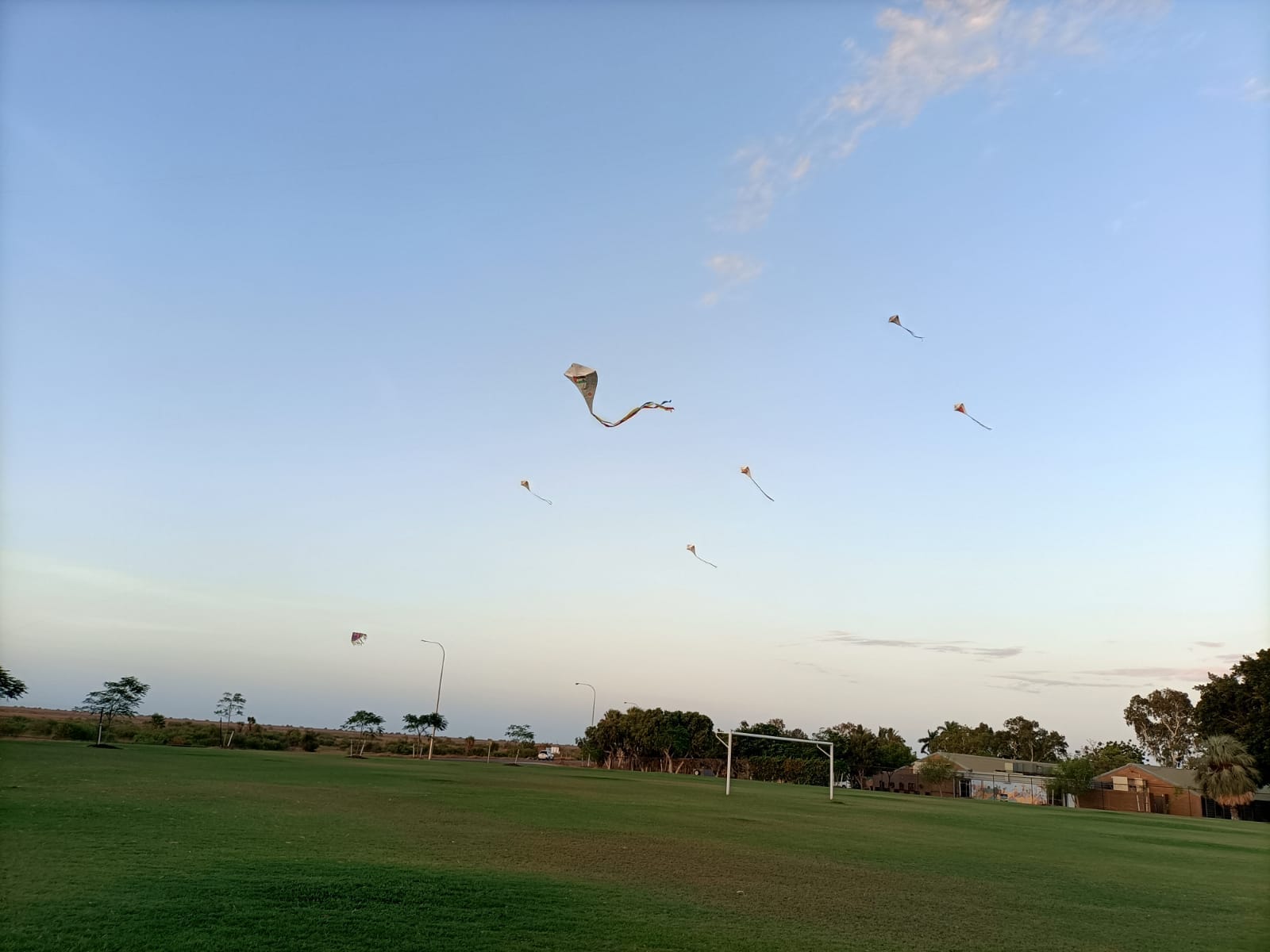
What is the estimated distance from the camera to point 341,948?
785 centimetres

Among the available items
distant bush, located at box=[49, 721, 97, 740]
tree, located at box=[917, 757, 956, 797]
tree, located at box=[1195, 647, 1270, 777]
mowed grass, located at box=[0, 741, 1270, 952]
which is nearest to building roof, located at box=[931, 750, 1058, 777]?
tree, located at box=[917, 757, 956, 797]

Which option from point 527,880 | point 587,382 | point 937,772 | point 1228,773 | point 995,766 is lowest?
point 937,772

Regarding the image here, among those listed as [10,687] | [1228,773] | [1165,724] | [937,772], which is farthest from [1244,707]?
[10,687]

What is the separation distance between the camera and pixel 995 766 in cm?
8775

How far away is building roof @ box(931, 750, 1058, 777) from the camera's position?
83.8 meters

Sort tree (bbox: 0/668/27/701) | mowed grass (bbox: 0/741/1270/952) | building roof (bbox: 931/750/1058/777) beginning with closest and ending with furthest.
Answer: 1. mowed grass (bbox: 0/741/1270/952)
2. tree (bbox: 0/668/27/701)
3. building roof (bbox: 931/750/1058/777)

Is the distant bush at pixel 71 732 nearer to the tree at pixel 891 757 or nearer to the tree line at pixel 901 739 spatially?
the tree line at pixel 901 739

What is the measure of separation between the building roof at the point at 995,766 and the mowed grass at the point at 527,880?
63.3 meters

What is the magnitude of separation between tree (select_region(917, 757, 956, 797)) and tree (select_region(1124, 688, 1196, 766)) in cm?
4834

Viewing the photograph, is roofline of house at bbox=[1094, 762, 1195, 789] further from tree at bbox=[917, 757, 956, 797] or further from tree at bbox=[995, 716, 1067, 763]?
tree at bbox=[995, 716, 1067, 763]

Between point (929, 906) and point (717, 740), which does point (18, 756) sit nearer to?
point (929, 906)

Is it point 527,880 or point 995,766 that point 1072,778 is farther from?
point 527,880

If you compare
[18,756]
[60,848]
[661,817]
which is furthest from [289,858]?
[18,756]

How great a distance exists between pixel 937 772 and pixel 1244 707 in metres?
26.8
